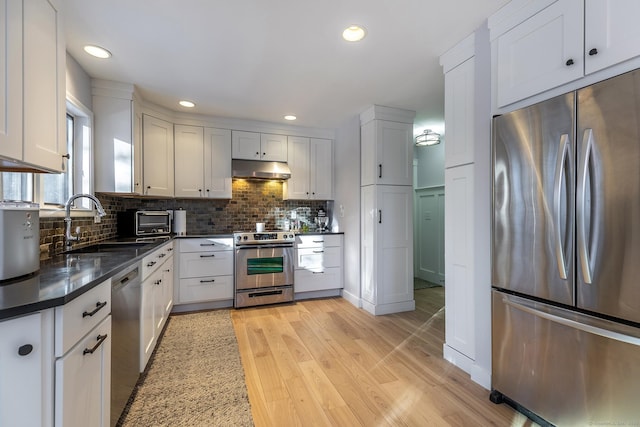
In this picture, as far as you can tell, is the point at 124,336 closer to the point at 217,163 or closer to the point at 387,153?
the point at 217,163

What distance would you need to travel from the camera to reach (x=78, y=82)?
241 cm

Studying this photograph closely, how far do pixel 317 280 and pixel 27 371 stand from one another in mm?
3207

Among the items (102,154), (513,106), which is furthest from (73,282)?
(513,106)

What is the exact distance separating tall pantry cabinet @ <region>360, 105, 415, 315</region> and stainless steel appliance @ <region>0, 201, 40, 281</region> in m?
2.81

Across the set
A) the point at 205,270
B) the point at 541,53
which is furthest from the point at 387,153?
the point at 205,270

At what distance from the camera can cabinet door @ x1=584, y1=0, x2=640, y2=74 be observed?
4.01 ft

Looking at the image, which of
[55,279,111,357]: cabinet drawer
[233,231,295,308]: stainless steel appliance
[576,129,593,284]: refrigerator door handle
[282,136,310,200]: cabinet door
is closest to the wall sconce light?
[282,136,310,200]: cabinet door

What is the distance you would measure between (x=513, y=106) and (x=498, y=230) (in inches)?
30.4

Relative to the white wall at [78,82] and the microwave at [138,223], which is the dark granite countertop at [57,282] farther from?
the microwave at [138,223]

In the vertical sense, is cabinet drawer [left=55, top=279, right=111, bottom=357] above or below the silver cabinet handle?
below

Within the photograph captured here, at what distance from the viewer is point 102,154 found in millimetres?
2734

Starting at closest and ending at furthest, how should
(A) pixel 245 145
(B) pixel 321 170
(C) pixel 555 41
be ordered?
(C) pixel 555 41, (A) pixel 245 145, (B) pixel 321 170

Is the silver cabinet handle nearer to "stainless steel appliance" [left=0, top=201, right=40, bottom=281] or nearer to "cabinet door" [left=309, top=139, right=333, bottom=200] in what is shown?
"stainless steel appliance" [left=0, top=201, right=40, bottom=281]

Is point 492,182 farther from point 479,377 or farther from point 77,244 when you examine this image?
point 77,244
